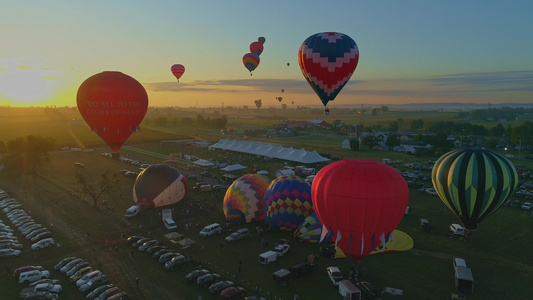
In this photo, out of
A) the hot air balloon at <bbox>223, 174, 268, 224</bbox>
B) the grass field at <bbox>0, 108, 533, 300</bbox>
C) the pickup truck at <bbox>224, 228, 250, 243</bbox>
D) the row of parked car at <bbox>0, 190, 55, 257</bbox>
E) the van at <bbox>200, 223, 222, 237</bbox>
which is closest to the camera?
the grass field at <bbox>0, 108, 533, 300</bbox>

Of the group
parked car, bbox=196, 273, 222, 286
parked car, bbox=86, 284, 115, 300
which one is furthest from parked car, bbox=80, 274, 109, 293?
parked car, bbox=196, 273, 222, 286

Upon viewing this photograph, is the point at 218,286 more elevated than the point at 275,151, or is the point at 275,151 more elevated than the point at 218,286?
the point at 275,151

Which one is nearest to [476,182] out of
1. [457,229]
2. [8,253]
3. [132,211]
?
[457,229]

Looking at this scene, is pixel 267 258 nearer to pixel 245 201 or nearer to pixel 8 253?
pixel 245 201

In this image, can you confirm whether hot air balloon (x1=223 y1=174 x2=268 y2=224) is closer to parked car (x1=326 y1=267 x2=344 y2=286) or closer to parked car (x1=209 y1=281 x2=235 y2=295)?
parked car (x1=209 y1=281 x2=235 y2=295)

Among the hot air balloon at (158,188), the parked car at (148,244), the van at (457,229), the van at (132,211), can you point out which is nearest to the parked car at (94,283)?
the parked car at (148,244)

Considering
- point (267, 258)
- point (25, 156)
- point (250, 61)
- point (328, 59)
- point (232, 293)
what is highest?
point (250, 61)

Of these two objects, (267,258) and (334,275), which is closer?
(334,275)
